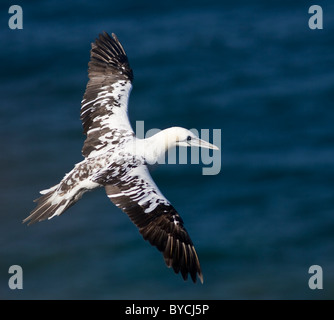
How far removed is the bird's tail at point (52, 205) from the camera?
1564 cm

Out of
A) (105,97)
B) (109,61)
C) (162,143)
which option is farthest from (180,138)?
(109,61)

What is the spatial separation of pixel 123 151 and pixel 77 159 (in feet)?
23.2

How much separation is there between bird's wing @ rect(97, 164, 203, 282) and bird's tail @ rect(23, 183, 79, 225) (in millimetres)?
663

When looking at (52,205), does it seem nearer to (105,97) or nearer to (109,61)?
(105,97)

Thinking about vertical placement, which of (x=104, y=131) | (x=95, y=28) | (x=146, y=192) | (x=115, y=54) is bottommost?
(x=146, y=192)

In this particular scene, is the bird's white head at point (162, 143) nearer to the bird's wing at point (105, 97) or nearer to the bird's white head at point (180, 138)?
the bird's white head at point (180, 138)

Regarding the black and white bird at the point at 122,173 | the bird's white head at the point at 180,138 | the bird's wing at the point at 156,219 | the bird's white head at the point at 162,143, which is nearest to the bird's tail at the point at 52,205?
the black and white bird at the point at 122,173

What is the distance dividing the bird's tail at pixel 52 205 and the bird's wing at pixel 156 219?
66 cm

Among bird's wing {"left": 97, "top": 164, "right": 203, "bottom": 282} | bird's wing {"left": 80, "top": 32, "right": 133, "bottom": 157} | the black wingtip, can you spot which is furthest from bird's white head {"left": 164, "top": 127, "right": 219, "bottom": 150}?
the black wingtip

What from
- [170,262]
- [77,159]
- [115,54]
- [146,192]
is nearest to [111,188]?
[146,192]

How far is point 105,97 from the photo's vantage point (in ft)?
58.1

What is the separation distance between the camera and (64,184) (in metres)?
15.8

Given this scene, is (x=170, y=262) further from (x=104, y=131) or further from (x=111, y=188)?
(x=104, y=131)

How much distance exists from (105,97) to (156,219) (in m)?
3.58
